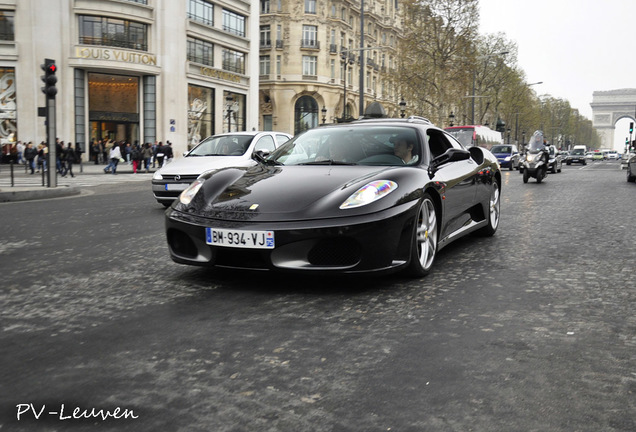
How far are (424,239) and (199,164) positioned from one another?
281 inches

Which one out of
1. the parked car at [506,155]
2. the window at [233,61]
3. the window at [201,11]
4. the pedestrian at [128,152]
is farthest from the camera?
the window at [233,61]

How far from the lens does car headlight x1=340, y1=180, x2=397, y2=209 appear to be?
175 inches

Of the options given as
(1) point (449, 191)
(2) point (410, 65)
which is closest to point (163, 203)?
(1) point (449, 191)

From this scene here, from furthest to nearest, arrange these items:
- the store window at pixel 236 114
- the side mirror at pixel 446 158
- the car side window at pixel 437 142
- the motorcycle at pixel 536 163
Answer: the store window at pixel 236 114, the motorcycle at pixel 536 163, the car side window at pixel 437 142, the side mirror at pixel 446 158

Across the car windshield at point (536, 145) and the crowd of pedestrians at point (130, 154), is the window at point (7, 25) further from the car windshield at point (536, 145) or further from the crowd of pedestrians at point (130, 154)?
the car windshield at point (536, 145)

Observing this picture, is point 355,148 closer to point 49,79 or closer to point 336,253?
point 336,253

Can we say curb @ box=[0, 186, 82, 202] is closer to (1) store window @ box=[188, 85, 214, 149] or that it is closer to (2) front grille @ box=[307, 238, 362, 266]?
(2) front grille @ box=[307, 238, 362, 266]

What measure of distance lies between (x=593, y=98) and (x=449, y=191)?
163154 millimetres

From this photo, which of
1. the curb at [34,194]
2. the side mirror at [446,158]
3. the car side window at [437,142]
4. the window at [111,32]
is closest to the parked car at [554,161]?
the curb at [34,194]

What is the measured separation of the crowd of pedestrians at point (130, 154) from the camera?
1106 inches

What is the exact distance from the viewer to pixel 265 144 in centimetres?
1280

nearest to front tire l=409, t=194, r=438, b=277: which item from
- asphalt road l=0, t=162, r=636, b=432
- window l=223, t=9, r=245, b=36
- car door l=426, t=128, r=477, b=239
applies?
asphalt road l=0, t=162, r=636, b=432

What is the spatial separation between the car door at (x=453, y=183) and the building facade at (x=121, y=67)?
32.2 meters

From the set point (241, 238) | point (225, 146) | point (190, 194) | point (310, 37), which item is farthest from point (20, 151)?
point (310, 37)
